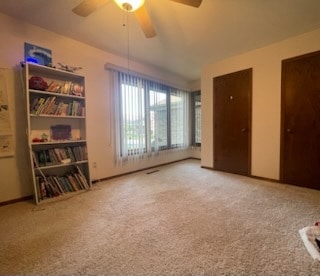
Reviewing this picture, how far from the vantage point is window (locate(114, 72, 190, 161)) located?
11.4 feet

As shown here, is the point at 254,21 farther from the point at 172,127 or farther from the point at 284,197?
the point at 172,127

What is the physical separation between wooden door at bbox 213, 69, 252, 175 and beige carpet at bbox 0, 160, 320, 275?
0.89 meters

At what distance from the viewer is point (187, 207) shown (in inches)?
83.0

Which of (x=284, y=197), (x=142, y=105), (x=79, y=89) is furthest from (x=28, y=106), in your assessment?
(x=284, y=197)

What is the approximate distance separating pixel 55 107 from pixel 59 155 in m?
0.68

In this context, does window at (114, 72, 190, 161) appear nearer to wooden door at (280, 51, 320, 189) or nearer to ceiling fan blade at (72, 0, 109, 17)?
ceiling fan blade at (72, 0, 109, 17)

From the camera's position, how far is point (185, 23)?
2391 millimetres

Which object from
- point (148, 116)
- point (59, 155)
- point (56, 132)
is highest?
point (148, 116)

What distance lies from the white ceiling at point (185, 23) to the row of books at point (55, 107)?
1022 mm

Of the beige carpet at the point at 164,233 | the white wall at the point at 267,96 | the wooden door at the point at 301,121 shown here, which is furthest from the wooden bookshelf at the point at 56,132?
the wooden door at the point at 301,121

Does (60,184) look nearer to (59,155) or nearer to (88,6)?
(59,155)

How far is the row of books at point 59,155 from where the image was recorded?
2.38 meters

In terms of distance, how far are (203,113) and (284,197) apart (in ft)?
7.42

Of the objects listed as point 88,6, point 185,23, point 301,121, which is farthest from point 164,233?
point 301,121
